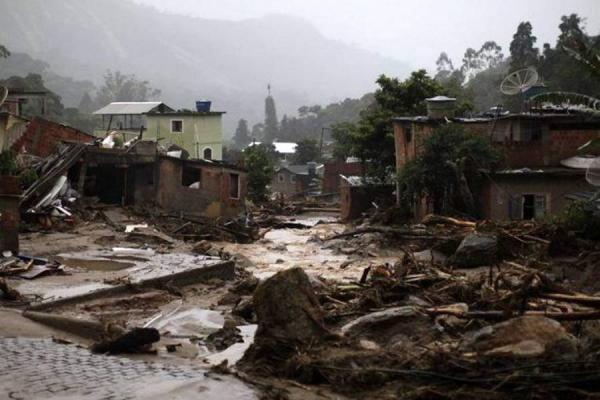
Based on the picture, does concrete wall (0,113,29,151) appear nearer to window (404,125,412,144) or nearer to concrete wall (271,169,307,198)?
window (404,125,412,144)

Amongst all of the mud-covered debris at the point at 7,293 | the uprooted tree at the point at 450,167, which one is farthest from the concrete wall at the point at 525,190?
the mud-covered debris at the point at 7,293

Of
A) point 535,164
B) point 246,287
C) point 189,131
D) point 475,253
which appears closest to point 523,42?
point 189,131

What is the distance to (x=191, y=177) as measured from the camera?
34.3 meters

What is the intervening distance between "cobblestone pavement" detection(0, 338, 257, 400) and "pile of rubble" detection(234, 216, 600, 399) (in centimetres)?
63

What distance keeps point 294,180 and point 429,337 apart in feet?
185

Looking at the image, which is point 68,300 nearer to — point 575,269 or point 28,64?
point 575,269

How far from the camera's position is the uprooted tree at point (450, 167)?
28328mm

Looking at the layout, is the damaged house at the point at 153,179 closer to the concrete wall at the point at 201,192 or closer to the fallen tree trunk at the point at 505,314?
the concrete wall at the point at 201,192

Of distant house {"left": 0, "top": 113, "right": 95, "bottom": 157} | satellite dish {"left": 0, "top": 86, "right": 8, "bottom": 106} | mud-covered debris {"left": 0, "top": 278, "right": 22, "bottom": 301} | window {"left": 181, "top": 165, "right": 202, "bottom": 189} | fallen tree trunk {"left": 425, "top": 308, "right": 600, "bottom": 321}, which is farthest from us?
window {"left": 181, "top": 165, "right": 202, "bottom": 189}

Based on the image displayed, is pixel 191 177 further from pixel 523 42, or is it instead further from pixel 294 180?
pixel 523 42

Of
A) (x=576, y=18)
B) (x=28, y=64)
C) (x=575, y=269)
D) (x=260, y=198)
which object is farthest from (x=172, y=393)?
(x=28, y=64)

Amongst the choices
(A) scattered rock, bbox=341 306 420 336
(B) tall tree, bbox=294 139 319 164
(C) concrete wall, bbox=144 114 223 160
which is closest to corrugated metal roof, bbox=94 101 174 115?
(C) concrete wall, bbox=144 114 223 160

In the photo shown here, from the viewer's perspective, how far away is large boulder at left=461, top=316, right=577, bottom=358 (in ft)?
24.3

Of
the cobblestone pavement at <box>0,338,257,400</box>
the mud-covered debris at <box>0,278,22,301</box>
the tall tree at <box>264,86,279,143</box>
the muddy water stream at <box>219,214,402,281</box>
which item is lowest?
the muddy water stream at <box>219,214,402,281</box>
